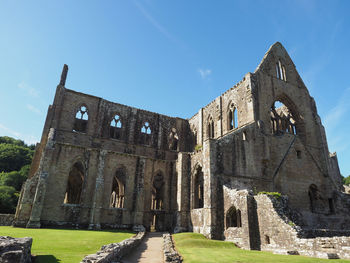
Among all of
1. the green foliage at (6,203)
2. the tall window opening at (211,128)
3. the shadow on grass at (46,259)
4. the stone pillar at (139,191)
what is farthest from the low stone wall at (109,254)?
the green foliage at (6,203)

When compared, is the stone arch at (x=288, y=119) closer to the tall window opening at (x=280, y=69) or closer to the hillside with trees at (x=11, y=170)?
the tall window opening at (x=280, y=69)

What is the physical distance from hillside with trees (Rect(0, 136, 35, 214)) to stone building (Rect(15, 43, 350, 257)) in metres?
10.6

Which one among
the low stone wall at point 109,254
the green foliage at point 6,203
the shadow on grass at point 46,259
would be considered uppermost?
the green foliage at point 6,203

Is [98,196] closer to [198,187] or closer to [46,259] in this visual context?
[198,187]

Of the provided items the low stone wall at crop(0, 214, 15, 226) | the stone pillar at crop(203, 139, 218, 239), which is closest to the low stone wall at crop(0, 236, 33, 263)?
the stone pillar at crop(203, 139, 218, 239)

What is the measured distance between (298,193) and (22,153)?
61671 mm

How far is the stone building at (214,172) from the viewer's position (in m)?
19.2

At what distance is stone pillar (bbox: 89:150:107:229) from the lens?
23.0 meters

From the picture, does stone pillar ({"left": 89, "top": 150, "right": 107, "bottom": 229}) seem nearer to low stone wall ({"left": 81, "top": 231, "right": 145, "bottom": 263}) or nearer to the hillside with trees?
low stone wall ({"left": 81, "top": 231, "right": 145, "bottom": 263})

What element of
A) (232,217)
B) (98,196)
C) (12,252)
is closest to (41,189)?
(98,196)

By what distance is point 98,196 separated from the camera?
23.9m

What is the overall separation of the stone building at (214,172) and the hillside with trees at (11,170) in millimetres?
10638

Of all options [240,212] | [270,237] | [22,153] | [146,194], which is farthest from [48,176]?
[22,153]

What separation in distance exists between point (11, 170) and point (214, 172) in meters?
55.4
